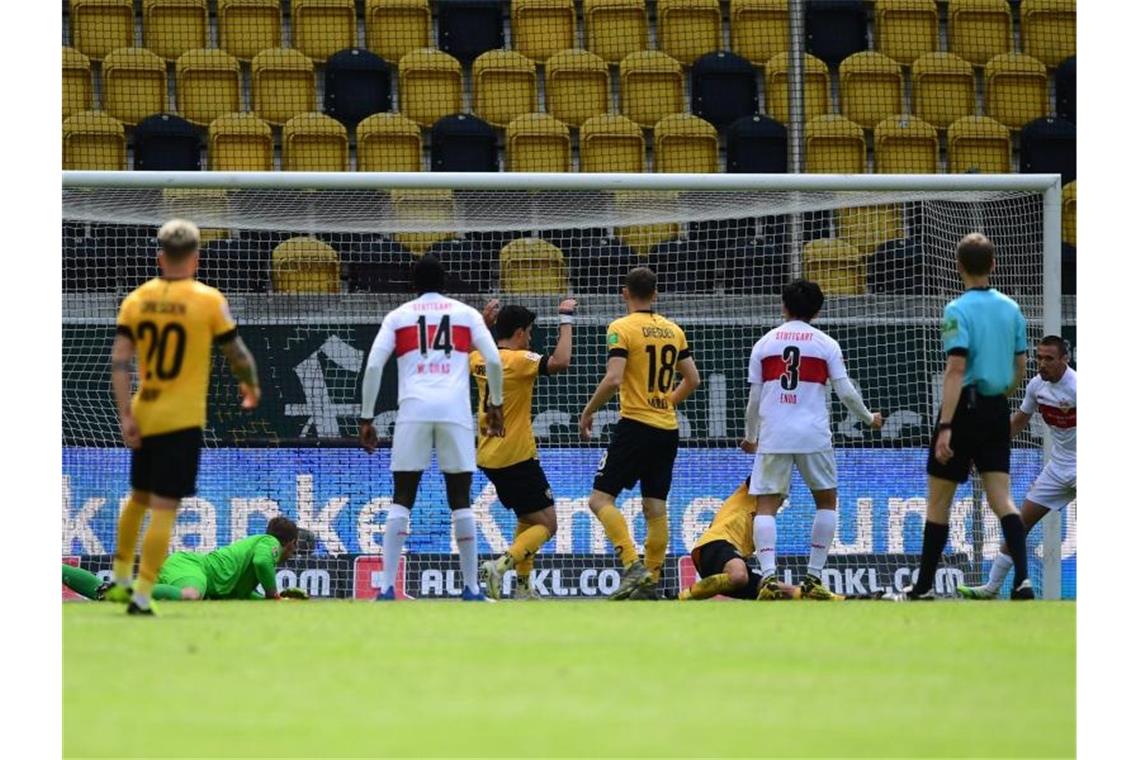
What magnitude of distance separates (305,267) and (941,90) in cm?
793

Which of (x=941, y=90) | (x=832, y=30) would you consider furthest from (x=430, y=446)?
(x=832, y=30)

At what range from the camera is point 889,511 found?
14203 mm

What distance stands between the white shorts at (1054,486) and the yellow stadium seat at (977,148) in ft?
21.1

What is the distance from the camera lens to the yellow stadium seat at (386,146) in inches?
685

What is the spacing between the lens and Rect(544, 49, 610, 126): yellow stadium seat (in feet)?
60.8

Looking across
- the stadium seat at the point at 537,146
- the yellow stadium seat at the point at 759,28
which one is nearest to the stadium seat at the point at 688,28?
the yellow stadium seat at the point at 759,28

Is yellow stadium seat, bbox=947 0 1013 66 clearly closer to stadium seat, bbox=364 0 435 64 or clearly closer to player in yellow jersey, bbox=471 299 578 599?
stadium seat, bbox=364 0 435 64

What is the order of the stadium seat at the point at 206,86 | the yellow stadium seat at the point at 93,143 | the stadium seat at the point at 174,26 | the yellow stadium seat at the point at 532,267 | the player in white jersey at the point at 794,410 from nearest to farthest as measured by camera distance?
the player in white jersey at the point at 794,410 → the yellow stadium seat at the point at 532,267 → the yellow stadium seat at the point at 93,143 → the stadium seat at the point at 206,86 → the stadium seat at the point at 174,26

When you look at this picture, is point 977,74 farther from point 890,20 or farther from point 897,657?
point 897,657

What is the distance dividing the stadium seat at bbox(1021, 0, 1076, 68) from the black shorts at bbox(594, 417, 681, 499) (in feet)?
33.3

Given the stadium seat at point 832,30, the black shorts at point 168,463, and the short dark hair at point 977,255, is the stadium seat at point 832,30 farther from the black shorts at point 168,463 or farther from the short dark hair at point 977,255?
the black shorts at point 168,463

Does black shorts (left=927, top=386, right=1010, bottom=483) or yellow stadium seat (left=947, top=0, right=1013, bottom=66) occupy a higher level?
yellow stadium seat (left=947, top=0, right=1013, bottom=66)

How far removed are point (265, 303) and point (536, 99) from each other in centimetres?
542

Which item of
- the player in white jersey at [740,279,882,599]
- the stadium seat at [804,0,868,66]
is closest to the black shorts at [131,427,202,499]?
the player in white jersey at [740,279,882,599]
